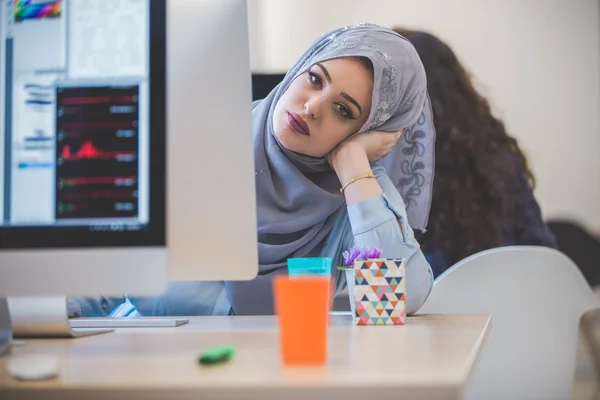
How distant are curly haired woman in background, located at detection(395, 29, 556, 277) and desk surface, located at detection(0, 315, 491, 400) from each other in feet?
4.57

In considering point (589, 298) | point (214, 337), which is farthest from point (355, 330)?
point (589, 298)

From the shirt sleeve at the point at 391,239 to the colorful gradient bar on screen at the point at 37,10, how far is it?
676 millimetres

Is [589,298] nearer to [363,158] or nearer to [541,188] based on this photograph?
[363,158]

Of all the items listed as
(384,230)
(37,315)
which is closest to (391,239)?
(384,230)

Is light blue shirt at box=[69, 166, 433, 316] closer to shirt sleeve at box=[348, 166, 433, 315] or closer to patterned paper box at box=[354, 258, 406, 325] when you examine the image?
shirt sleeve at box=[348, 166, 433, 315]

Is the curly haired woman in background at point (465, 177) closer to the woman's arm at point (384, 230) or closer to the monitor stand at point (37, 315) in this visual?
the woman's arm at point (384, 230)

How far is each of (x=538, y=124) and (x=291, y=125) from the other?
219 centimetres

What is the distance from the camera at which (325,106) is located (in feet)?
4.94

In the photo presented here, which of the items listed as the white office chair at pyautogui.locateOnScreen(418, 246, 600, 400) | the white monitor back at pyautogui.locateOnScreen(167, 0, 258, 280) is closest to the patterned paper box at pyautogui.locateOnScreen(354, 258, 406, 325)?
the white monitor back at pyautogui.locateOnScreen(167, 0, 258, 280)

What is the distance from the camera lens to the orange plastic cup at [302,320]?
65cm

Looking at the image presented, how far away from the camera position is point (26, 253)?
786mm

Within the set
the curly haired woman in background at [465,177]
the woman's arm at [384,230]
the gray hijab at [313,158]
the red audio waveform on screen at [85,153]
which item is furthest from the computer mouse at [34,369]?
the curly haired woman in background at [465,177]

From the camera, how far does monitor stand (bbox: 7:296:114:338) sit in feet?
2.99

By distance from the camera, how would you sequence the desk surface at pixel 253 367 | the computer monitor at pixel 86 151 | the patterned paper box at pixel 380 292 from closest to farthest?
the desk surface at pixel 253 367 < the computer monitor at pixel 86 151 < the patterned paper box at pixel 380 292
